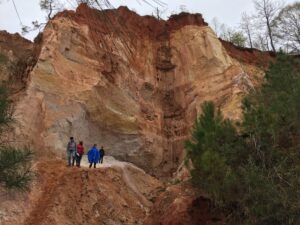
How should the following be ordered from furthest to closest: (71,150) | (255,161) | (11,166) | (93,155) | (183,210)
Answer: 1. (93,155)
2. (71,150)
3. (183,210)
4. (255,161)
5. (11,166)

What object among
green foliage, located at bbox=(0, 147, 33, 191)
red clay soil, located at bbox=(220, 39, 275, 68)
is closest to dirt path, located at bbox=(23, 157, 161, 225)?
green foliage, located at bbox=(0, 147, 33, 191)

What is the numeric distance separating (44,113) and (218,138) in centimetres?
1056

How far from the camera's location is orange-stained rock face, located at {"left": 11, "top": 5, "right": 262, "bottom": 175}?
23.5m

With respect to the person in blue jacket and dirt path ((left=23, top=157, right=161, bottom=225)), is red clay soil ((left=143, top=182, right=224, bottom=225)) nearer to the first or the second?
dirt path ((left=23, top=157, right=161, bottom=225))

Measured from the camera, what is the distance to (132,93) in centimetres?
2694

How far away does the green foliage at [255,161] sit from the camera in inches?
499

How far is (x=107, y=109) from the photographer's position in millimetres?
25078

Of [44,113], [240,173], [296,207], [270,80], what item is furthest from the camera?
[44,113]

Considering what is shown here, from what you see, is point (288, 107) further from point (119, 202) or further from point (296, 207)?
point (119, 202)

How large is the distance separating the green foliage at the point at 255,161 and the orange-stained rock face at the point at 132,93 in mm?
7492

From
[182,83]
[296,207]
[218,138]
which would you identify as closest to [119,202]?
[218,138]

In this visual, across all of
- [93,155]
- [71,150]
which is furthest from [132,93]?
[71,150]

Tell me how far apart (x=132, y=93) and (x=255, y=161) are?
13429 millimetres

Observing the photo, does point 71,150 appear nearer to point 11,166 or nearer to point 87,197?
point 87,197
